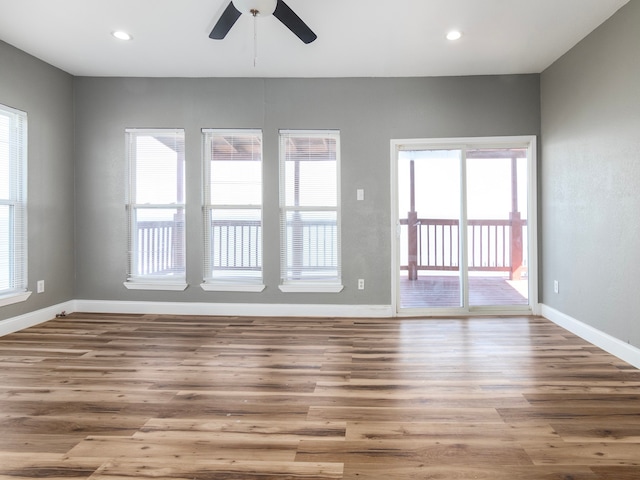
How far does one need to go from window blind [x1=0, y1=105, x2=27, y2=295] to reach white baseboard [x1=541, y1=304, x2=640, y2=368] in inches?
210

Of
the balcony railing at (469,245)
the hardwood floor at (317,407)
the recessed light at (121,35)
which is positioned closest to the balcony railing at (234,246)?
the balcony railing at (469,245)

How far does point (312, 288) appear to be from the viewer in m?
4.37

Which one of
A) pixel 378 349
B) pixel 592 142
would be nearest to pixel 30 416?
pixel 378 349

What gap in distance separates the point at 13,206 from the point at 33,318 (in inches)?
45.0

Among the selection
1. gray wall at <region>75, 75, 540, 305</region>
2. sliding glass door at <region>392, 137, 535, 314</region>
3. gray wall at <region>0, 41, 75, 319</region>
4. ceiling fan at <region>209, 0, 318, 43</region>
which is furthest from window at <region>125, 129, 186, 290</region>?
sliding glass door at <region>392, 137, 535, 314</region>

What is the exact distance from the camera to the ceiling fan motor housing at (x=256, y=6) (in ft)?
7.86

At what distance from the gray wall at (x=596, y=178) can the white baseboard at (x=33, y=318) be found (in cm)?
531

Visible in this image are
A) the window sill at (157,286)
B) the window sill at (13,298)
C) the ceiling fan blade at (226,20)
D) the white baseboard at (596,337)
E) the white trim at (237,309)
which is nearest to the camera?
the ceiling fan blade at (226,20)

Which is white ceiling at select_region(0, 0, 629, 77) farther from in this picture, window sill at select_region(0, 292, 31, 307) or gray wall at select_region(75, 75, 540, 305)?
window sill at select_region(0, 292, 31, 307)

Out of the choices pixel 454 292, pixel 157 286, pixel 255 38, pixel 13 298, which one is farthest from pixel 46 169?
pixel 454 292

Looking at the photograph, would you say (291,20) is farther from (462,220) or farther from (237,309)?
(237,309)

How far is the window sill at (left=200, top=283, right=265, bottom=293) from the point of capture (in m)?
4.40

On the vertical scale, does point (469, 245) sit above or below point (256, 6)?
below

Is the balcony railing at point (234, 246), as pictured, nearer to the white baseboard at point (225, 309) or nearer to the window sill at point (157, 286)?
the window sill at point (157, 286)
